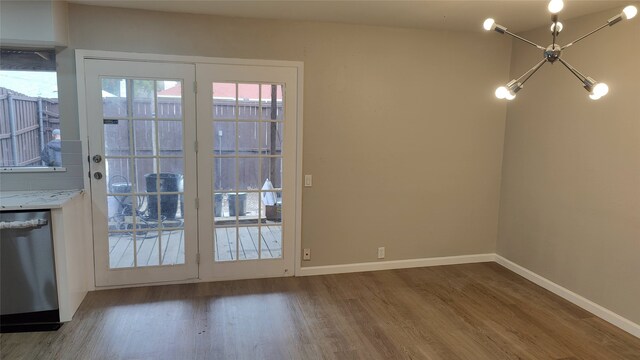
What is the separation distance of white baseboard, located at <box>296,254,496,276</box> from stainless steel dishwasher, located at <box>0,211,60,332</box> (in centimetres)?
208

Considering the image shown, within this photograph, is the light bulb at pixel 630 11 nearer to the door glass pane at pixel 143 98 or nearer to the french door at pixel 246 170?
the french door at pixel 246 170

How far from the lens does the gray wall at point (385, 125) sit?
3775mm

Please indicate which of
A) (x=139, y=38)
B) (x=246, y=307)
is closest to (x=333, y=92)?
Answer: (x=139, y=38)

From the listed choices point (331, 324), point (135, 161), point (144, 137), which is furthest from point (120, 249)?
point (331, 324)

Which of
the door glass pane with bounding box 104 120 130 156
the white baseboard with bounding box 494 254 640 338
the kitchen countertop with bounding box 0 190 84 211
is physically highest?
the door glass pane with bounding box 104 120 130 156

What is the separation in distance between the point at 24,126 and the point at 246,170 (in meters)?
1.83

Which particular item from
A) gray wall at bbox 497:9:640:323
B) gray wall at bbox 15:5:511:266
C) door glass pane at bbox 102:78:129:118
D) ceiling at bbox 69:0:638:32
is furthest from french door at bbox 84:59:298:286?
gray wall at bbox 497:9:640:323

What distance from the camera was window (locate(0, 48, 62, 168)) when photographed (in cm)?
338

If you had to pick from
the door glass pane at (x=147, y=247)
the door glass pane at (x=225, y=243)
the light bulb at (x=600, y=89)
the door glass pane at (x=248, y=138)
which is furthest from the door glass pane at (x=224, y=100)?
the light bulb at (x=600, y=89)

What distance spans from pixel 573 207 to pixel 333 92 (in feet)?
7.74

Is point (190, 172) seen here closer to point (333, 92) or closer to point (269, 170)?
point (269, 170)

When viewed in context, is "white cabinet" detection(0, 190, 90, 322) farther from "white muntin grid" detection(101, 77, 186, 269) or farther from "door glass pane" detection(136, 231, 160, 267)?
"door glass pane" detection(136, 231, 160, 267)

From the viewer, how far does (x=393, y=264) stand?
440 centimetres

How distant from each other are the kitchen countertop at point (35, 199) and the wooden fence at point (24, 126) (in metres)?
0.29
